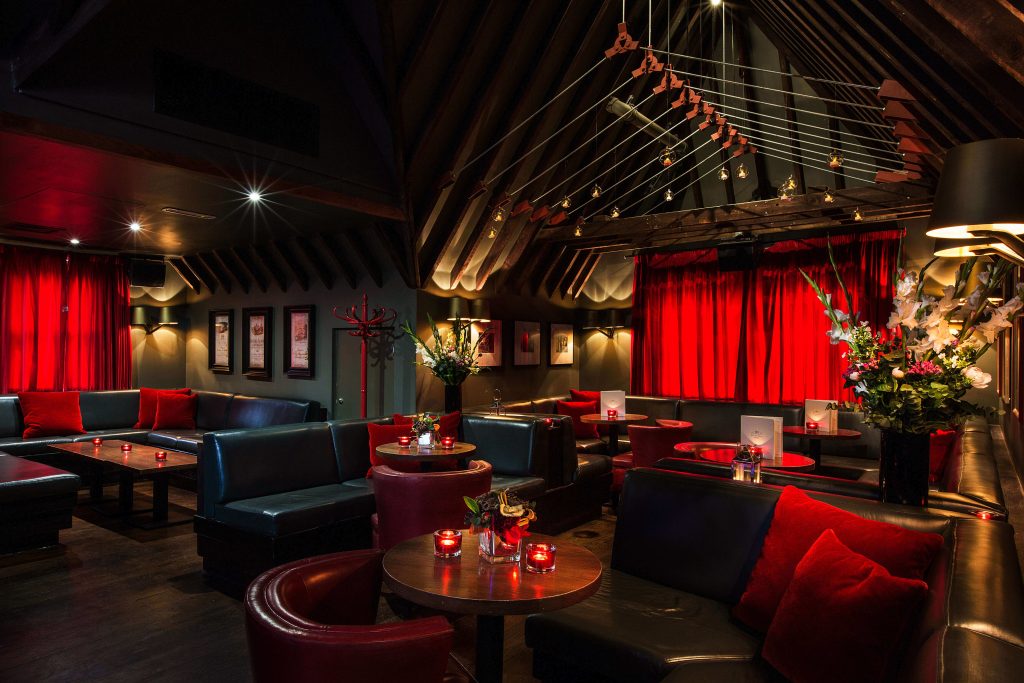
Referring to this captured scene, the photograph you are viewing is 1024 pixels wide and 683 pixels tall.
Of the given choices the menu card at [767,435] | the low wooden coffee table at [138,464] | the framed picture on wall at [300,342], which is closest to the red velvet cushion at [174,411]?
the framed picture on wall at [300,342]

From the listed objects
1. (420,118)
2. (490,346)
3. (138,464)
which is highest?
(420,118)

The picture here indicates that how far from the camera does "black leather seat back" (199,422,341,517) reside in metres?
4.33

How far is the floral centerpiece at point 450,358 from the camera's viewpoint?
270 inches

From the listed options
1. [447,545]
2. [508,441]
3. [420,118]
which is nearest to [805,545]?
[447,545]

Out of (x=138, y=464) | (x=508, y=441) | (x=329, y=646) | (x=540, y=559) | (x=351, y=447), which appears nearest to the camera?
(x=329, y=646)

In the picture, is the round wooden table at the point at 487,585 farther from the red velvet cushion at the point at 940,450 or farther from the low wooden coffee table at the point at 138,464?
the red velvet cushion at the point at 940,450

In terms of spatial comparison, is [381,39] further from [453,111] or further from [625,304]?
[625,304]

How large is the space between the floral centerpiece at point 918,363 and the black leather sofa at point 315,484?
297 centimetres

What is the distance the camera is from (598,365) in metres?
9.63

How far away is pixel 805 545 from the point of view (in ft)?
7.47

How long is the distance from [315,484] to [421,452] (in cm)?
114

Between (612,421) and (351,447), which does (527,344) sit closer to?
(612,421)

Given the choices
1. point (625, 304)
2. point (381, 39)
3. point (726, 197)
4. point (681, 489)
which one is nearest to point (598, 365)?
point (625, 304)

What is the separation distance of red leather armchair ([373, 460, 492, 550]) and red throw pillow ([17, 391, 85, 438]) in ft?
18.2
